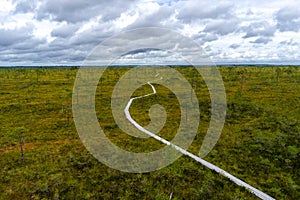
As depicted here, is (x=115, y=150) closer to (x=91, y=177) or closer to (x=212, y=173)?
(x=91, y=177)

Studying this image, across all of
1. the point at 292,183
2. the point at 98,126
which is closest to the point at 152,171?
the point at 292,183

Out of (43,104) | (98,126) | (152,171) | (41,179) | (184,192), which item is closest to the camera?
(184,192)

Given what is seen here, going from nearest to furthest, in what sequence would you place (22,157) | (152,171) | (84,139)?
(152,171)
(22,157)
(84,139)

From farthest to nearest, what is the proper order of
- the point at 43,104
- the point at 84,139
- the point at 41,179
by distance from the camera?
1. the point at 43,104
2. the point at 84,139
3. the point at 41,179

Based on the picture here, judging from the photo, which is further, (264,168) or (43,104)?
(43,104)

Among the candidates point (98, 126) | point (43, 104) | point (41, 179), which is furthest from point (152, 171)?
point (43, 104)

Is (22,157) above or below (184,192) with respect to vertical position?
above

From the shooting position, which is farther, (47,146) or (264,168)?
(47,146)

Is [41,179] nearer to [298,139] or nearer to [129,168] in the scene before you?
[129,168]

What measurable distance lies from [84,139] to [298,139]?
2475cm

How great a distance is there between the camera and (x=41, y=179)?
1986 centimetres

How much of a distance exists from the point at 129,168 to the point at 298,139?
63.5 feet

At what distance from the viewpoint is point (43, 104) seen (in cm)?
5122

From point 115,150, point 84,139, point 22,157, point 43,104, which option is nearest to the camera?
point 22,157
